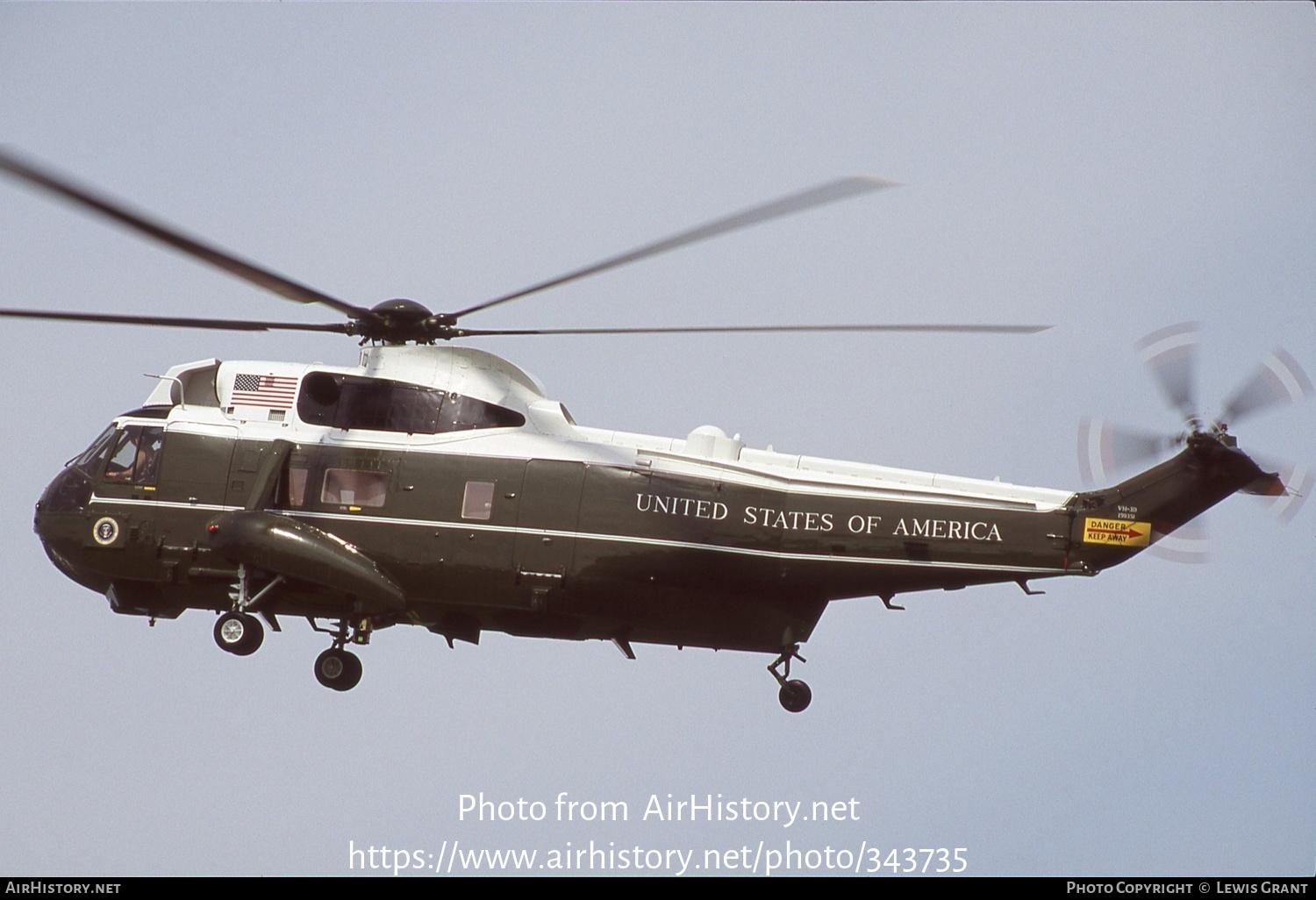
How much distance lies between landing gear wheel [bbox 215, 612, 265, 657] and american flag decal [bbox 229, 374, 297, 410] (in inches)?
114

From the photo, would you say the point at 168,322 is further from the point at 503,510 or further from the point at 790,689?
the point at 790,689

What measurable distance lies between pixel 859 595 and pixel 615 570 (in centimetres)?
314

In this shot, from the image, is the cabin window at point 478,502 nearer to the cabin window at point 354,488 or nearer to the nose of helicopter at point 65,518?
the cabin window at point 354,488

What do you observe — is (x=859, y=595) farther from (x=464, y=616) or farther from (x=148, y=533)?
(x=148, y=533)

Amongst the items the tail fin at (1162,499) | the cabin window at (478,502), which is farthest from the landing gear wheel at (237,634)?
the tail fin at (1162,499)

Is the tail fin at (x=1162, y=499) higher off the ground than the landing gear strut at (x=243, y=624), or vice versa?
the tail fin at (x=1162, y=499)

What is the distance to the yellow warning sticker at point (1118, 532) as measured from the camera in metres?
20.6

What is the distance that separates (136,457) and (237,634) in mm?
2964

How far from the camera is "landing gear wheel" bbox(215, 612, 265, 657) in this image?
72.1 feet

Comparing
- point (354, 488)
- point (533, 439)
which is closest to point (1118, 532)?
point (533, 439)

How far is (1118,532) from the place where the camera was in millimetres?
20672

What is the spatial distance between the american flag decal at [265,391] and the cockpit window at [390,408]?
19cm

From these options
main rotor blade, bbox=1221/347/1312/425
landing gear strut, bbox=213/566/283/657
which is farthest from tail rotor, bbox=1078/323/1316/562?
landing gear strut, bbox=213/566/283/657
